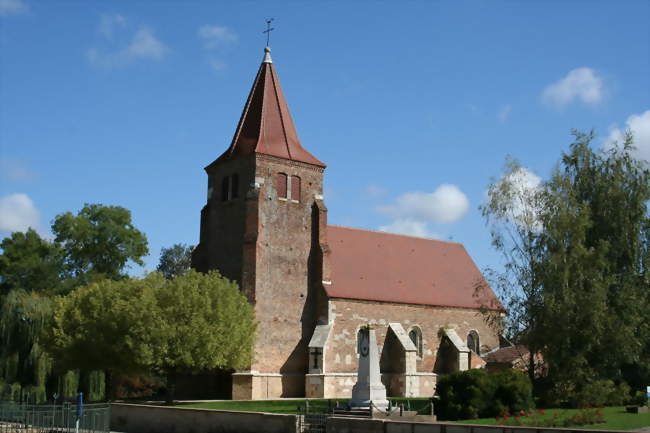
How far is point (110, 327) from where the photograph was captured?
34594 mm

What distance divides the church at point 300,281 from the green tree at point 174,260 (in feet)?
115

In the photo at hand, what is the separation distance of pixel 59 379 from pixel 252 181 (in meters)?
15.4

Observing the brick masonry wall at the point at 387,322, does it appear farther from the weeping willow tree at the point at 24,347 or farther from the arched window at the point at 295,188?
the weeping willow tree at the point at 24,347

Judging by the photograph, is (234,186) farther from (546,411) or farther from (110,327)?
(546,411)

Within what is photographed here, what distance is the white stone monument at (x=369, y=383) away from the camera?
Result: 26.2 metres

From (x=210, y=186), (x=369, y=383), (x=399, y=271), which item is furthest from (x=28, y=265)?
(x=369, y=383)

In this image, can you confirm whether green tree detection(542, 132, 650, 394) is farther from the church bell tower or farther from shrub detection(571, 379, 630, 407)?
the church bell tower

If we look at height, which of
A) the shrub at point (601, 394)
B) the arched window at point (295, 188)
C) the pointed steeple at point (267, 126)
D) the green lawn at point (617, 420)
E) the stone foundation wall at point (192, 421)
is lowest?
the stone foundation wall at point (192, 421)

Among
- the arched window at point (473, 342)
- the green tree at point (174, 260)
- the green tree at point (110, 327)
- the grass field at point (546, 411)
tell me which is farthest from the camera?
the green tree at point (174, 260)

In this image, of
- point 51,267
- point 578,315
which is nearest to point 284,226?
point 578,315

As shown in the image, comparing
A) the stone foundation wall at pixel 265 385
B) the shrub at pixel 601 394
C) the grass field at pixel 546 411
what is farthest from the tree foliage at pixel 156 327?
the shrub at pixel 601 394

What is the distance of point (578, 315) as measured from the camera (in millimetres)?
31406

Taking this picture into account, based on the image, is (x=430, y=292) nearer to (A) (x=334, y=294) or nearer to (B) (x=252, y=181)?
(A) (x=334, y=294)

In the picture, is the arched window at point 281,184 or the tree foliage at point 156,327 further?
the arched window at point 281,184
